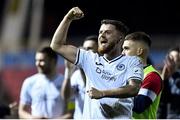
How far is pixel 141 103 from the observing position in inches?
291

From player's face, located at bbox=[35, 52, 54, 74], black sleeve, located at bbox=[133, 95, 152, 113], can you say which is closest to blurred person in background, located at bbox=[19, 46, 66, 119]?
player's face, located at bbox=[35, 52, 54, 74]

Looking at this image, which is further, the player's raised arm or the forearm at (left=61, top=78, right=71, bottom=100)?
the forearm at (left=61, top=78, right=71, bottom=100)

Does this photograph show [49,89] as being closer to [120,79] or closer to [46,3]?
[120,79]

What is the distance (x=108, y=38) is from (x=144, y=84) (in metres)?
0.87

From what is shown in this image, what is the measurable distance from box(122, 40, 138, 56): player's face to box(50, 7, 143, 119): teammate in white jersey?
26.9 inches

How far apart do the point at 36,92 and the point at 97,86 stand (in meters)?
3.14

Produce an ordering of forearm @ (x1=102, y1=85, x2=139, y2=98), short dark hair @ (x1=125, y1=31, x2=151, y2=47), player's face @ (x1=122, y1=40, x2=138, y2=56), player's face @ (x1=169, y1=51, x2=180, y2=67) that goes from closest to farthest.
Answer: forearm @ (x1=102, y1=85, x2=139, y2=98)
player's face @ (x1=122, y1=40, x2=138, y2=56)
short dark hair @ (x1=125, y1=31, x2=151, y2=47)
player's face @ (x1=169, y1=51, x2=180, y2=67)

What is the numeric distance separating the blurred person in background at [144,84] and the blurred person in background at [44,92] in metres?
2.27

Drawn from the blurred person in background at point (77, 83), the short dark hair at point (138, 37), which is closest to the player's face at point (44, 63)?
the blurred person in background at point (77, 83)

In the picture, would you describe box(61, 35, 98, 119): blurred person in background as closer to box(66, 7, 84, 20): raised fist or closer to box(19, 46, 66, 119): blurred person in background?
box(19, 46, 66, 119): blurred person in background

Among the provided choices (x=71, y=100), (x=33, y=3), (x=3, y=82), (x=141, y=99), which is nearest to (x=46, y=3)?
(x=33, y=3)

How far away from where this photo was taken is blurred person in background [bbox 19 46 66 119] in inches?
387

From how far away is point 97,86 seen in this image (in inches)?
269

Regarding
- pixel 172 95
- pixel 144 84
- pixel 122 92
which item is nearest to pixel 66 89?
pixel 172 95
